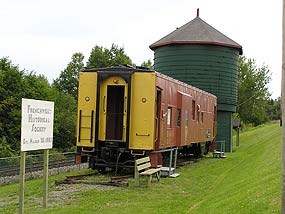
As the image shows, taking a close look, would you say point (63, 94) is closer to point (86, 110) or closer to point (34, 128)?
point (86, 110)

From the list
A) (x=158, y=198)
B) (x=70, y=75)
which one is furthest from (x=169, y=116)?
(x=70, y=75)

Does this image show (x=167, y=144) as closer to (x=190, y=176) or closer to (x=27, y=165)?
(x=190, y=176)

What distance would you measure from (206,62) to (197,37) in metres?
1.54

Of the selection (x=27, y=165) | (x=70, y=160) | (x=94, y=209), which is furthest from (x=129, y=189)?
(x=70, y=160)

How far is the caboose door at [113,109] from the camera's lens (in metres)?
14.1

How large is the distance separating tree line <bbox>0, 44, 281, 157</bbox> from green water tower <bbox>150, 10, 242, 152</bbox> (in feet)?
30.0

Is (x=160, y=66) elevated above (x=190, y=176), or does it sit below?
above

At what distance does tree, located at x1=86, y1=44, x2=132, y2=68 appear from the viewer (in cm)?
5481

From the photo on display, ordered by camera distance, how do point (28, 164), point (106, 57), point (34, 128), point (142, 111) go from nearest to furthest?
1. point (34, 128)
2. point (142, 111)
3. point (28, 164)
4. point (106, 57)

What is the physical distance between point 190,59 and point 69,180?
17.1 metres

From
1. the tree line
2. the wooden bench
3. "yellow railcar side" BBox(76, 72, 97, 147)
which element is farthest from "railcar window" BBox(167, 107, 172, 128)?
the tree line

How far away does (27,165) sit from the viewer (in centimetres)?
1548

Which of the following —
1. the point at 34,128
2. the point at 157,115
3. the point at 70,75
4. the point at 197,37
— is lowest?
the point at 34,128

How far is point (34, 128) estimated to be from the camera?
8328 millimetres
